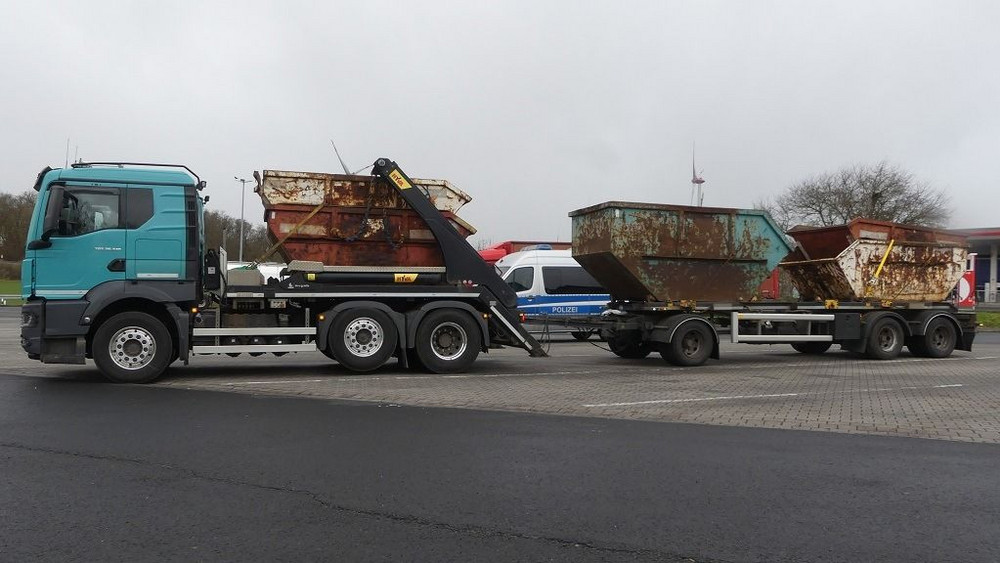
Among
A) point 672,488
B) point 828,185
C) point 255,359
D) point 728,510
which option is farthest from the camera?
point 828,185

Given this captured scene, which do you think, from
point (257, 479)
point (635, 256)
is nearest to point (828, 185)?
point (635, 256)

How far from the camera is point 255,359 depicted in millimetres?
14508

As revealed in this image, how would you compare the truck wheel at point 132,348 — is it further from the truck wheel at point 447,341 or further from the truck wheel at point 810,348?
the truck wheel at point 810,348

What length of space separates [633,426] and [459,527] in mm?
3507

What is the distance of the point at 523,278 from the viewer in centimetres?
1839

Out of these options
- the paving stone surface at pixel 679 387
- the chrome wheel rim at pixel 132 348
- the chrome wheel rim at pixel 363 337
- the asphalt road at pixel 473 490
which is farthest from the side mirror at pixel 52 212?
the chrome wheel rim at pixel 363 337

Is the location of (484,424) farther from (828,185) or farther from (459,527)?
(828,185)

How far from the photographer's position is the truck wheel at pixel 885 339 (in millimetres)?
15250

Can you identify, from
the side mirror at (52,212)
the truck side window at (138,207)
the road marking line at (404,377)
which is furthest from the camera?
the road marking line at (404,377)

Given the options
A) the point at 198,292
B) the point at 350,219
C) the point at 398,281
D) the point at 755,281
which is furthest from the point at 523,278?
the point at 198,292

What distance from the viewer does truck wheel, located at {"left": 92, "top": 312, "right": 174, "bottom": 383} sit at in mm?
10141

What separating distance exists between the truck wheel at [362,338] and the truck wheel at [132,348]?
7.69ft

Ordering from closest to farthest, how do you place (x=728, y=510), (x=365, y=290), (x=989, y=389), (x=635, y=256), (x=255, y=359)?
(x=728, y=510) < (x=989, y=389) < (x=365, y=290) < (x=635, y=256) < (x=255, y=359)

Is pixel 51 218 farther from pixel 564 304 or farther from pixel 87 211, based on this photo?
pixel 564 304
